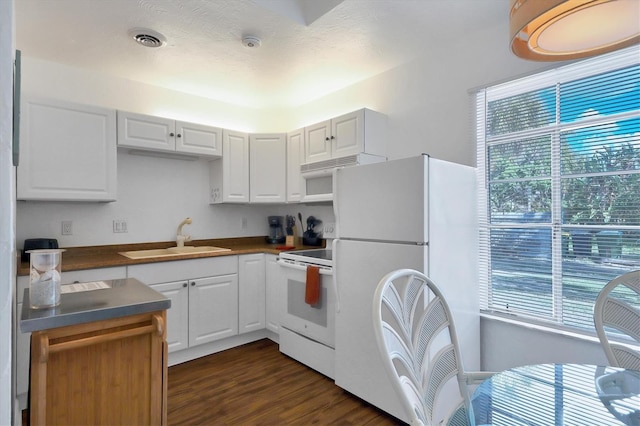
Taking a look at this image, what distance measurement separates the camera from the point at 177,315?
279cm

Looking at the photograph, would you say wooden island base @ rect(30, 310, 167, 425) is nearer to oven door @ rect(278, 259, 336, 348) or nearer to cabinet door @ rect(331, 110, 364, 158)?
oven door @ rect(278, 259, 336, 348)

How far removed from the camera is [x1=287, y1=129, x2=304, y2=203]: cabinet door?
350 cm

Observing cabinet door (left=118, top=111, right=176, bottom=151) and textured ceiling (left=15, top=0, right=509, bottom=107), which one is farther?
cabinet door (left=118, top=111, right=176, bottom=151)

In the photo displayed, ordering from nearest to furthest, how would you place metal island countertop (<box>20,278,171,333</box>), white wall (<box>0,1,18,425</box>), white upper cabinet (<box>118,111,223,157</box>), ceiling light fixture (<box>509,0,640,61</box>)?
1. white wall (<box>0,1,18,425</box>)
2. ceiling light fixture (<box>509,0,640,61</box>)
3. metal island countertop (<box>20,278,171,333</box>)
4. white upper cabinet (<box>118,111,223,157</box>)

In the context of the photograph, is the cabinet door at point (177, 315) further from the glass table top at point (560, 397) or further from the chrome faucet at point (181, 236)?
the glass table top at point (560, 397)

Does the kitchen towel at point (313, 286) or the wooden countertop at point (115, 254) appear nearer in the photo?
the wooden countertop at point (115, 254)

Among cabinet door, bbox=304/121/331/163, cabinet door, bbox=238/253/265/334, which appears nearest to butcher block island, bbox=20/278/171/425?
cabinet door, bbox=238/253/265/334

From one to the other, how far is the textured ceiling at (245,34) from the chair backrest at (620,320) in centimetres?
170

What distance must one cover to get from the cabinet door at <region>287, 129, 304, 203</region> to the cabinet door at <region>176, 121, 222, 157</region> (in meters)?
0.72

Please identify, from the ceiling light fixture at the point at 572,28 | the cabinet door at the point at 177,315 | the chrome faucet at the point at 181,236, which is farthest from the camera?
the chrome faucet at the point at 181,236

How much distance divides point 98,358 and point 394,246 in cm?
151

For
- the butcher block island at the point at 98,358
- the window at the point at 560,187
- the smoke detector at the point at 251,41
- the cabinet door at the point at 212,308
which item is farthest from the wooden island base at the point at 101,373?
the window at the point at 560,187

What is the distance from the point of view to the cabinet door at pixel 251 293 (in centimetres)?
319

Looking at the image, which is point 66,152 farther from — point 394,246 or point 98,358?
point 394,246
